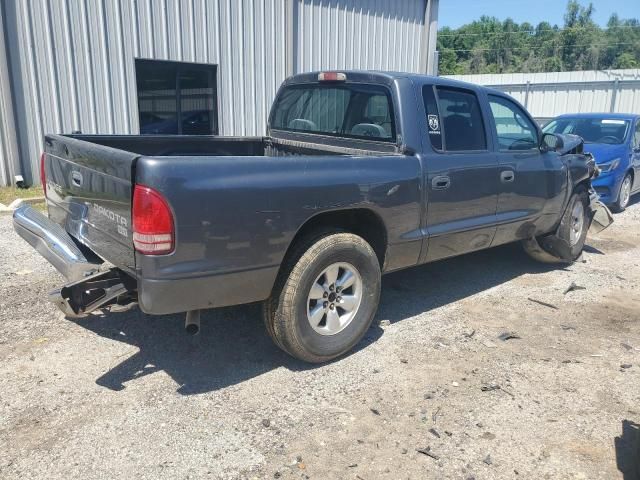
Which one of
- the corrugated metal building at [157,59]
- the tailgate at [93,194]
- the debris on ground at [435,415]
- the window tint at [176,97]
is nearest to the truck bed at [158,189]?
the tailgate at [93,194]

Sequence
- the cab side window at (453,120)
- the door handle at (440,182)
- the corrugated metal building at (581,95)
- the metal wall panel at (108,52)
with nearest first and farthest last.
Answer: the door handle at (440,182), the cab side window at (453,120), the metal wall panel at (108,52), the corrugated metal building at (581,95)

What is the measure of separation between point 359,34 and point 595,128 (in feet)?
18.2

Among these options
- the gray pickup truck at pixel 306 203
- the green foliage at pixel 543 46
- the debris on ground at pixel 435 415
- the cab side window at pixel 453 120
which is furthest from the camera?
the green foliage at pixel 543 46

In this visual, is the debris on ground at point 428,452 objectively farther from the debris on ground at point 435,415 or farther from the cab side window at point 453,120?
the cab side window at point 453,120

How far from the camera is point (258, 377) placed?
3.55 meters

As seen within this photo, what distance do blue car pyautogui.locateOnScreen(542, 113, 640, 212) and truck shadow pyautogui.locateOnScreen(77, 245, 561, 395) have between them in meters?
4.54

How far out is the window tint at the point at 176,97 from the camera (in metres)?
Result: 9.55

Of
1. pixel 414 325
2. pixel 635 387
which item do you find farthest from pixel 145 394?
pixel 635 387

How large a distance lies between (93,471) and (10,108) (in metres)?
7.27

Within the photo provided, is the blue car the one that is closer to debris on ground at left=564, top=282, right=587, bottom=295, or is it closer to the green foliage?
debris on ground at left=564, top=282, right=587, bottom=295

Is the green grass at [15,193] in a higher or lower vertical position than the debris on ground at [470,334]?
higher

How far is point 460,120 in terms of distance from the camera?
4492mm

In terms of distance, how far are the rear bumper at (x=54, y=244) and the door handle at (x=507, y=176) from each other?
10.8 ft

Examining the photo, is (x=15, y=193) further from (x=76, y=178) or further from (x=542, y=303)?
(x=542, y=303)
